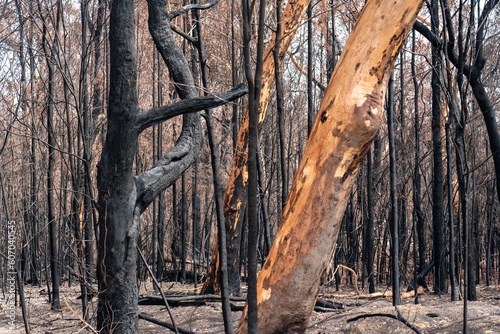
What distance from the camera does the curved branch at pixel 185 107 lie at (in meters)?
4.93

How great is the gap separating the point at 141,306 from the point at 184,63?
446 centimetres

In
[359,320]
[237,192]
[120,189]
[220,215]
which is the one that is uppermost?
[237,192]

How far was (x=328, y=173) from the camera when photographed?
4.80 meters

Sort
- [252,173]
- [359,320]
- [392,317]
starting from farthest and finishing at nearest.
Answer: [359,320] < [392,317] < [252,173]

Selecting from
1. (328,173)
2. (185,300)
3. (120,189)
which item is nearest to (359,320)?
(328,173)

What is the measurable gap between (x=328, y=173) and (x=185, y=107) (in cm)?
128

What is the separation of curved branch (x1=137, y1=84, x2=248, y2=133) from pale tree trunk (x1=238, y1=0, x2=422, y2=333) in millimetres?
757

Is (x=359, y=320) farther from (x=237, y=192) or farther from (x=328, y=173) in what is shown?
(x=237, y=192)

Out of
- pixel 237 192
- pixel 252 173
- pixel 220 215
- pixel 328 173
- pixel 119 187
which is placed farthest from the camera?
pixel 237 192

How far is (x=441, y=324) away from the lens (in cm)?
639

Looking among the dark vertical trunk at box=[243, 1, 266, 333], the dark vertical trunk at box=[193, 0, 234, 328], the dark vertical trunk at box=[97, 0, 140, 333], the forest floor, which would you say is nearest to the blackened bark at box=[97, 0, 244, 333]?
the dark vertical trunk at box=[97, 0, 140, 333]

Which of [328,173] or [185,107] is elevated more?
[185,107]

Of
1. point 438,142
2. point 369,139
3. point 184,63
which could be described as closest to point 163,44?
point 184,63

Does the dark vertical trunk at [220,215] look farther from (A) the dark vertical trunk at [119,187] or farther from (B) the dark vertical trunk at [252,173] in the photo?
(B) the dark vertical trunk at [252,173]
